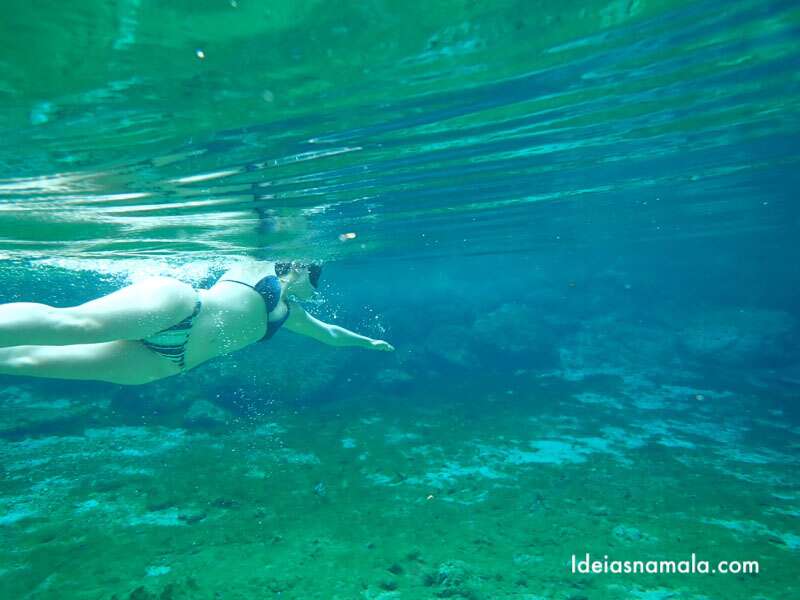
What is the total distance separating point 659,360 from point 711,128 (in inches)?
583

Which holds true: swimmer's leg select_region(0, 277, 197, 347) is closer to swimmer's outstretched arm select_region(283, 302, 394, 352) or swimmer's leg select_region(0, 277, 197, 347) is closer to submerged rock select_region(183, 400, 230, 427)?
swimmer's outstretched arm select_region(283, 302, 394, 352)

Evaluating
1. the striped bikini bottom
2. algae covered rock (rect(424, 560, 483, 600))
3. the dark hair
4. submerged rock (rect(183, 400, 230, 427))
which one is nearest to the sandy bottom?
algae covered rock (rect(424, 560, 483, 600))

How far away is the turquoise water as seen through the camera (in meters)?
5.65

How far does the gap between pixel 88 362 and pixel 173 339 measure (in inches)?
33.4

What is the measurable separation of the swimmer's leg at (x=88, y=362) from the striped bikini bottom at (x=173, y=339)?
15cm

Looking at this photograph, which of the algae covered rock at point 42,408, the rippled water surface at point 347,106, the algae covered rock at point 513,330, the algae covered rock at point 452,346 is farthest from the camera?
the algae covered rock at point 513,330

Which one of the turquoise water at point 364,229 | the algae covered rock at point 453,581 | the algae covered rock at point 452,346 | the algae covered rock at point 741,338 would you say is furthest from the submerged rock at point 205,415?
the algae covered rock at point 741,338

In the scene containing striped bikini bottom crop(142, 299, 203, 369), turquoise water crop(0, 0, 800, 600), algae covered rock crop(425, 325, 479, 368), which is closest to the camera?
striped bikini bottom crop(142, 299, 203, 369)

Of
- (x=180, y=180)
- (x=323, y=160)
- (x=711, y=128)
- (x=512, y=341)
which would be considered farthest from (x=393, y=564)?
(x=512, y=341)

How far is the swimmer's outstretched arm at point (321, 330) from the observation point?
21.7 feet

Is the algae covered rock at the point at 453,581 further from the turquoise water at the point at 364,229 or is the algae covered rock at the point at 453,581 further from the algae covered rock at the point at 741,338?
the algae covered rock at the point at 741,338

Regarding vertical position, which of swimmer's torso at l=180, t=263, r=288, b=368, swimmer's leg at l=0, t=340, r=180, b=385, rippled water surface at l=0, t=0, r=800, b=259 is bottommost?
swimmer's leg at l=0, t=340, r=180, b=385

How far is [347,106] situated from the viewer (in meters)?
7.27

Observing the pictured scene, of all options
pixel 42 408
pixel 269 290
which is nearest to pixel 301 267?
pixel 269 290
